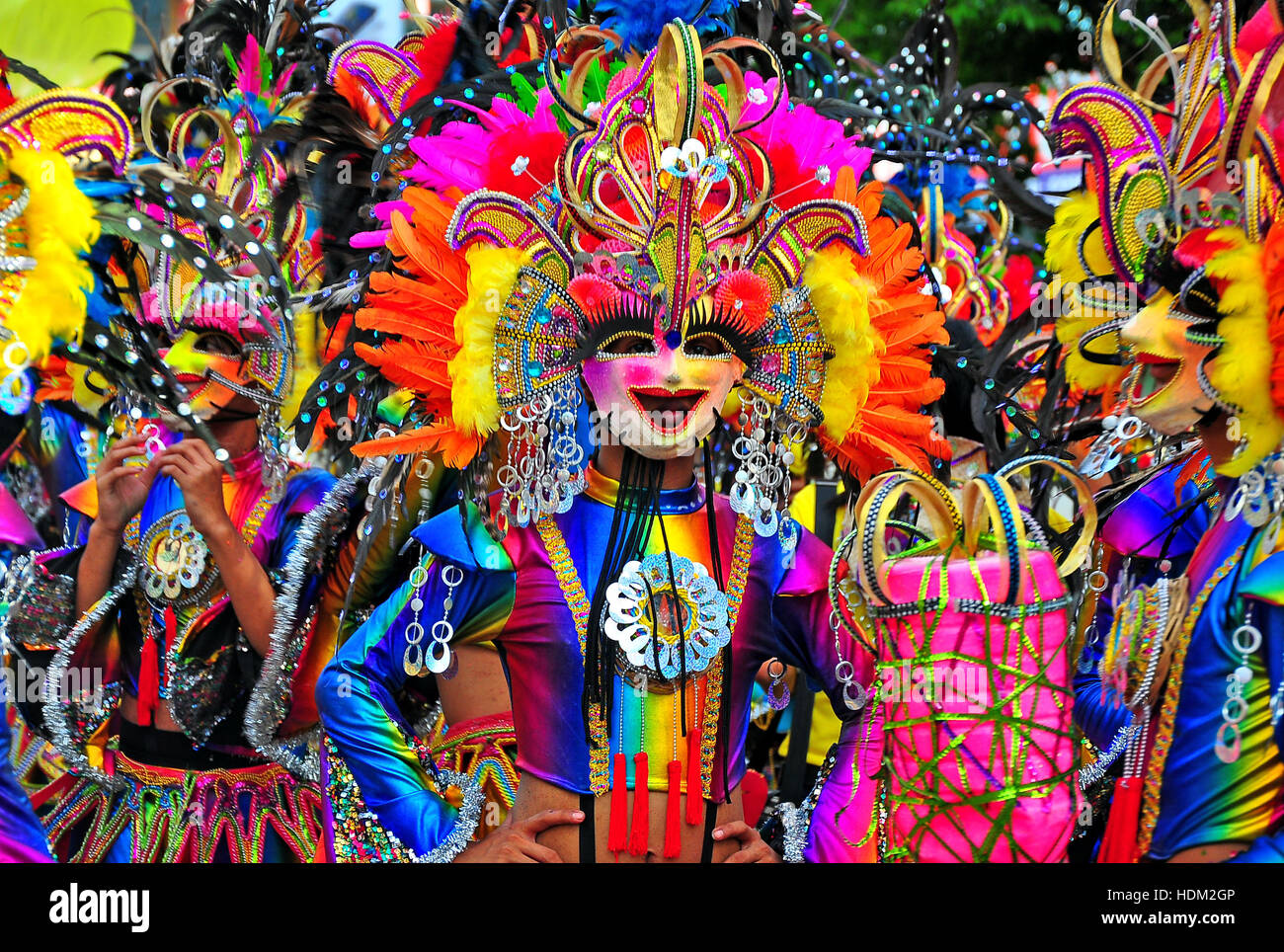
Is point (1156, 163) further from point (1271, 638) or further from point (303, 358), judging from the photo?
point (303, 358)

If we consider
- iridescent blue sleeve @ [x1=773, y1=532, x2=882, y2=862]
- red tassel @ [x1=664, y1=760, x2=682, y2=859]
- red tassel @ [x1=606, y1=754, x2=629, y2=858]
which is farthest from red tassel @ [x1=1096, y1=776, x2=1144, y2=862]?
red tassel @ [x1=606, y1=754, x2=629, y2=858]

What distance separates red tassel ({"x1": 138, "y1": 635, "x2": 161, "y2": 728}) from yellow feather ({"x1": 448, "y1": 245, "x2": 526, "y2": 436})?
127cm

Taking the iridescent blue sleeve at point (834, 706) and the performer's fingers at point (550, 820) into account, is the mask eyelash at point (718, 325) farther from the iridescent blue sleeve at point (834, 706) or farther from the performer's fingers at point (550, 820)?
the performer's fingers at point (550, 820)

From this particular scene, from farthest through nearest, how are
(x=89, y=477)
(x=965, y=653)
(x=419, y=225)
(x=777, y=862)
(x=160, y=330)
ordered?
(x=89, y=477) < (x=160, y=330) < (x=419, y=225) < (x=777, y=862) < (x=965, y=653)

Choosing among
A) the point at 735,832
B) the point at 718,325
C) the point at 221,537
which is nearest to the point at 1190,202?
the point at 718,325

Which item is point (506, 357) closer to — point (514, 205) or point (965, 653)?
point (514, 205)

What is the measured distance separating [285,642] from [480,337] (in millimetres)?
1003

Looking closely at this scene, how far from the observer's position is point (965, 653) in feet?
8.29

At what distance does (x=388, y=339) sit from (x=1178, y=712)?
68.5 inches

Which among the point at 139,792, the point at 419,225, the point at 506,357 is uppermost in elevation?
the point at 419,225

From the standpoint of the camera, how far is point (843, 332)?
116 inches

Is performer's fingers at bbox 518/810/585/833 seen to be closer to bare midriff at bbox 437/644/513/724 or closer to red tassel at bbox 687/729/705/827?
red tassel at bbox 687/729/705/827

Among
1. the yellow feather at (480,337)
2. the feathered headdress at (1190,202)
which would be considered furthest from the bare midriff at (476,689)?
the feathered headdress at (1190,202)
